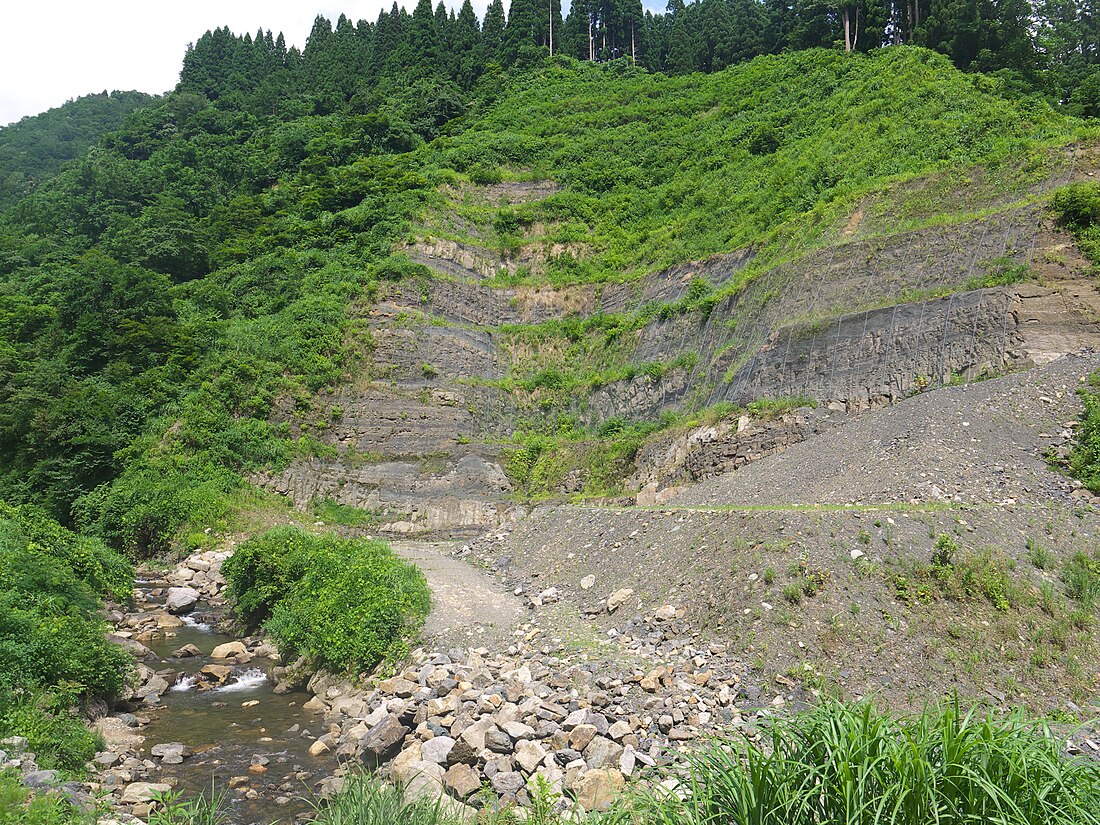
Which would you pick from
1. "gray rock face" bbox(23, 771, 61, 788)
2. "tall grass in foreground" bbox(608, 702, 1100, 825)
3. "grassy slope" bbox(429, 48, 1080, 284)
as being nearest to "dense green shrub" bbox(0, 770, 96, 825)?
"gray rock face" bbox(23, 771, 61, 788)

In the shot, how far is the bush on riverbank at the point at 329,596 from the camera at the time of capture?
45.6 ft

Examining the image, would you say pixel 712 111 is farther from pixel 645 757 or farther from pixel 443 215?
pixel 645 757

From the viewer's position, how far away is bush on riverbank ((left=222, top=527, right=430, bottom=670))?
13.9 m

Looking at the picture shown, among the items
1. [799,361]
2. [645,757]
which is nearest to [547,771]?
[645,757]

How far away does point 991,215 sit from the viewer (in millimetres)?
21938

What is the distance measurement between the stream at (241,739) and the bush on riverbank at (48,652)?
1.27 metres

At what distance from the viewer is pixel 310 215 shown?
51469 millimetres

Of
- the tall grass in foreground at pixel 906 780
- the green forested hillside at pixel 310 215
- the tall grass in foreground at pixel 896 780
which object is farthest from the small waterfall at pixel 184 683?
the green forested hillside at pixel 310 215

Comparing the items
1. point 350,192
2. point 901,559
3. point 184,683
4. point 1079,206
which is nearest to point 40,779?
point 184,683

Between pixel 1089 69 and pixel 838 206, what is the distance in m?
30.9

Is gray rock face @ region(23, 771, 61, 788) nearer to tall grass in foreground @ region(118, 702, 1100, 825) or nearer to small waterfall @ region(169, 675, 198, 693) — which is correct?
small waterfall @ region(169, 675, 198, 693)

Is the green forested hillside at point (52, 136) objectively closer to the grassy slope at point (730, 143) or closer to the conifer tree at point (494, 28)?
the conifer tree at point (494, 28)

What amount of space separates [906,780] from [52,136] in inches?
4774

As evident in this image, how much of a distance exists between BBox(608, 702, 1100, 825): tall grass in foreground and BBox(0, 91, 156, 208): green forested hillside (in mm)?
91113
